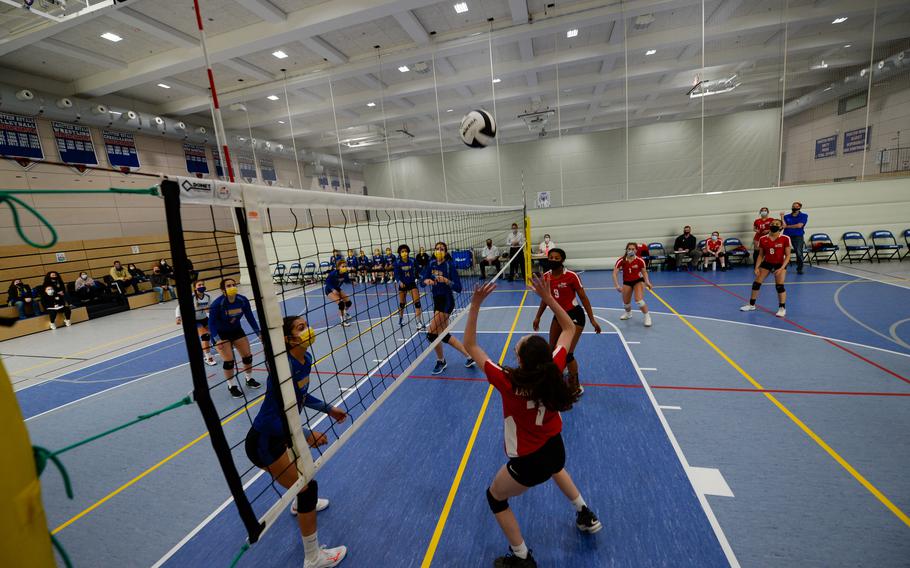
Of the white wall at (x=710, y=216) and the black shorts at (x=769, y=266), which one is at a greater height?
the white wall at (x=710, y=216)

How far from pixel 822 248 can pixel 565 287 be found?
1256 centimetres

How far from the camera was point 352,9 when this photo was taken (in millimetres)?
8180

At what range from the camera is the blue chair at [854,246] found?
1183 centimetres

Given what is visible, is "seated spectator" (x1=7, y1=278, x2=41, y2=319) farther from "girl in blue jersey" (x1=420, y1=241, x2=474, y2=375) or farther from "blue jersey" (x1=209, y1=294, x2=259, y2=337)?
"girl in blue jersey" (x1=420, y1=241, x2=474, y2=375)

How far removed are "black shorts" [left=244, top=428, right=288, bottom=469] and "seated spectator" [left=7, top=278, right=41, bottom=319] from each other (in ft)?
48.0

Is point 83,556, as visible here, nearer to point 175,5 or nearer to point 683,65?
point 175,5

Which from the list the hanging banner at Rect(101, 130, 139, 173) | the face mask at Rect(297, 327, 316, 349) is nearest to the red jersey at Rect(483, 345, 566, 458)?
the face mask at Rect(297, 327, 316, 349)

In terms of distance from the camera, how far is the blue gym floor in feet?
9.46

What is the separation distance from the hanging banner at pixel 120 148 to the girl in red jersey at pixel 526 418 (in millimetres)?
16938

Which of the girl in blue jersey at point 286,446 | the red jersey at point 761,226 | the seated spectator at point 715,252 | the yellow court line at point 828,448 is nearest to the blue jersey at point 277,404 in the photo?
the girl in blue jersey at point 286,446

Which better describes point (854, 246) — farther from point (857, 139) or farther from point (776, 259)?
point (776, 259)

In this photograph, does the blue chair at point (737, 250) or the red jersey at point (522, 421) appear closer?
the red jersey at point (522, 421)

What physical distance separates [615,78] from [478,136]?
10612 millimetres

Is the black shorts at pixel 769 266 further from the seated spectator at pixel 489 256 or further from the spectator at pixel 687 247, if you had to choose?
the seated spectator at pixel 489 256
